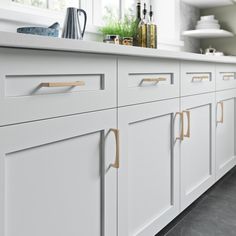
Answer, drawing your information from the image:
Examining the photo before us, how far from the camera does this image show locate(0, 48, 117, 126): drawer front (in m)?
0.91

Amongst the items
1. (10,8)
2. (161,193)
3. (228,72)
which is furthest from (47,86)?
(228,72)

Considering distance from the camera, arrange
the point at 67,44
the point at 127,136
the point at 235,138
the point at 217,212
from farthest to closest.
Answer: the point at 235,138
the point at 217,212
the point at 127,136
the point at 67,44

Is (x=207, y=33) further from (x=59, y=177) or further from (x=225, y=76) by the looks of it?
(x=59, y=177)

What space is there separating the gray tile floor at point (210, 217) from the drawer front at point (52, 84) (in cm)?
96

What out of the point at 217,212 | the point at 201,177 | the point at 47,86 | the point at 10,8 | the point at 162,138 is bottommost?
the point at 217,212

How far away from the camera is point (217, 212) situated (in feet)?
7.02

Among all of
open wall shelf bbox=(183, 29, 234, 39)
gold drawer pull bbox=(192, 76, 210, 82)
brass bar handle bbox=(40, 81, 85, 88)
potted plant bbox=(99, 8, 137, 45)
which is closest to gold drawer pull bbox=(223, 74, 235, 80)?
gold drawer pull bbox=(192, 76, 210, 82)

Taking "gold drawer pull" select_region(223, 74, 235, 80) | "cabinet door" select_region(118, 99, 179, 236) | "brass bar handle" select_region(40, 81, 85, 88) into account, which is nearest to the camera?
"brass bar handle" select_region(40, 81, 85, 88)

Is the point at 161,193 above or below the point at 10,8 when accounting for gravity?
below

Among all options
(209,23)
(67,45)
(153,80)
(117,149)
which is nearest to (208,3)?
(209,23)

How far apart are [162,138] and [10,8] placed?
93 centimetres

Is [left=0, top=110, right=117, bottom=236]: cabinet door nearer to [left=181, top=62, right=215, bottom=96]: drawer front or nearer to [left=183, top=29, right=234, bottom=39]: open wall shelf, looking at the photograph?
[left=181, top=62, right=215, bottom=96]: drawer front

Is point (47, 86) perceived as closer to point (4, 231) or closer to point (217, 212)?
point (4, 231)

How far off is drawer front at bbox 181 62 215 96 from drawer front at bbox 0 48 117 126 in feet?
2.28
